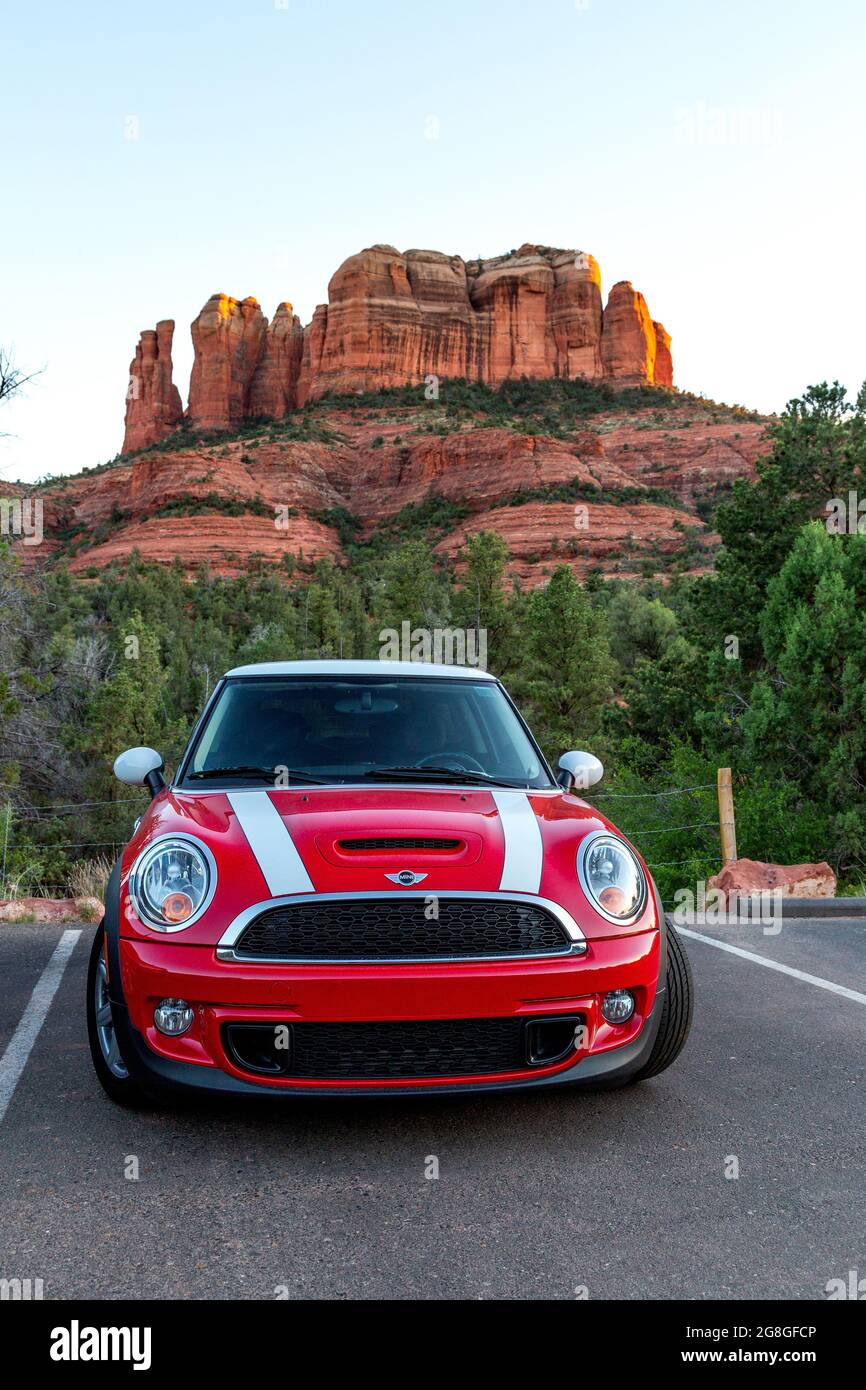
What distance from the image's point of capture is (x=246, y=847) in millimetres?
3281

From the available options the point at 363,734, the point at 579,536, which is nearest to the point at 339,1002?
the point at 363,734

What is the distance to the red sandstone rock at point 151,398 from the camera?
137 meters

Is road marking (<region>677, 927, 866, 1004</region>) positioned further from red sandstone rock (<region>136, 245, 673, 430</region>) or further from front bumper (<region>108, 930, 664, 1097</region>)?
red sandstone rock (<region>136, 245, 673, 430</region>)

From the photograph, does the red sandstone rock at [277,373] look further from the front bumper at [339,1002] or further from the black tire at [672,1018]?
the front bumper at [339,1002]

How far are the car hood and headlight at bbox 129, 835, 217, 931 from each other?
38 millimetres

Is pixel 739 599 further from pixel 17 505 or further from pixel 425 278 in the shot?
pixel 425 278

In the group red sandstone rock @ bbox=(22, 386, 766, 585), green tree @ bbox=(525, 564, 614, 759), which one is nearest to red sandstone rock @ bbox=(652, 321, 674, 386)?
red sandstone rock @ bbox=(22, 386, 766, 585)

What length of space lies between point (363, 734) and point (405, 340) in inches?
5288

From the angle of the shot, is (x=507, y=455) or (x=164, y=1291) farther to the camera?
(x=507, y=455)

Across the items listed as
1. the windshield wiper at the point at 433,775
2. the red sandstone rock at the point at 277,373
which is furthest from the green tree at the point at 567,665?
the red sandstone rock at the point at 277,373

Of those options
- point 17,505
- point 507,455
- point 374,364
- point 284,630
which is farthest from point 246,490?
point 17,505

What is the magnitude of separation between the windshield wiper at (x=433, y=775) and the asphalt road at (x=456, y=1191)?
3.94 ft

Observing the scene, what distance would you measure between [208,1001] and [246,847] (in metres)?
0.50

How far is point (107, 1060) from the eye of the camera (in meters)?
3.49
